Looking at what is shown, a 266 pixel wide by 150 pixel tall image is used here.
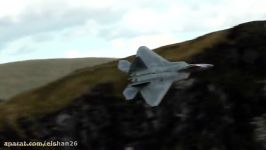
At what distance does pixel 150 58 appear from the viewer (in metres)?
86.8

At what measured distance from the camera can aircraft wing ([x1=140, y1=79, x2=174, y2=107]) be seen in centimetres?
8131

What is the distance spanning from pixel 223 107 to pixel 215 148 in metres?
8.19

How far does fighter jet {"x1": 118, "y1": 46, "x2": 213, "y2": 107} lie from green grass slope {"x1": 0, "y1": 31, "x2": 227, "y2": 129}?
48.1ft

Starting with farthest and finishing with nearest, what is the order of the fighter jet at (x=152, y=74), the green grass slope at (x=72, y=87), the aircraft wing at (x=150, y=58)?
the green grass slope at (x=72, y=87) < the aircraft wing at (x=150, y=58) < the fighter jet at (x=152, y=74)

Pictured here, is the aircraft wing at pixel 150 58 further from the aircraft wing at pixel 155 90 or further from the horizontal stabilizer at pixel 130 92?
the horizontal stabilizer at pixel 130 92

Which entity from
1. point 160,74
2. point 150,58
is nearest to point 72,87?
point 150,58

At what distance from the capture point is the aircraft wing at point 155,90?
81.3 metres

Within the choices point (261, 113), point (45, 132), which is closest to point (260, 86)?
point (261, 113)

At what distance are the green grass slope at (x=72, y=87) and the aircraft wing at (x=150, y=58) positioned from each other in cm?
1440

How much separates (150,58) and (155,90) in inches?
268

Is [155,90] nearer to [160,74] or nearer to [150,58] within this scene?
[160,74]

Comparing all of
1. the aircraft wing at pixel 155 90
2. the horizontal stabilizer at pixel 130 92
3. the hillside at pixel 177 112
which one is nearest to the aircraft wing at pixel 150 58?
the aircraft wing at pixel 155 90

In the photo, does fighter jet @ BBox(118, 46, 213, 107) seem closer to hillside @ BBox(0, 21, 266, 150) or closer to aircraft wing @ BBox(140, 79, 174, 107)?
aircraft wing @ BBox(140, 79, 174, 107)

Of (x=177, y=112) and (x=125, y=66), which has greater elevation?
(x=125, y=66)
